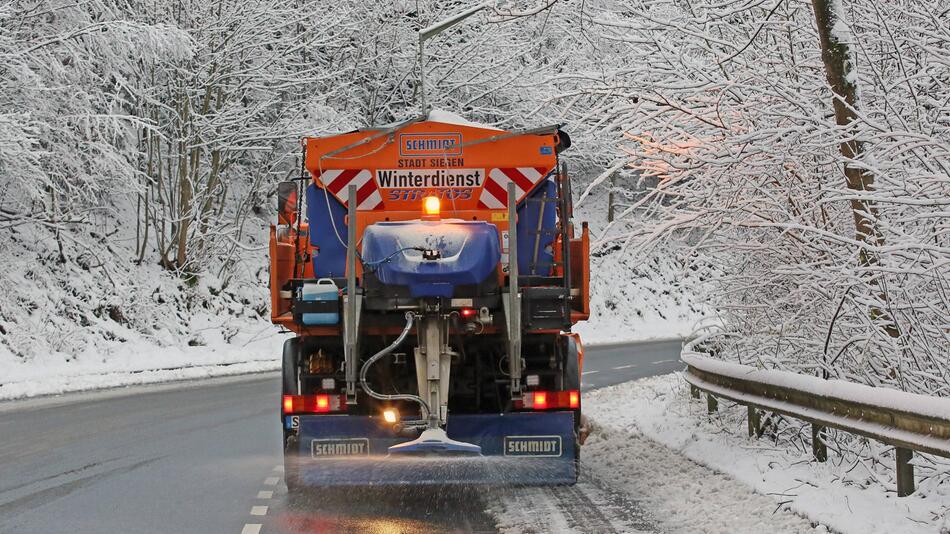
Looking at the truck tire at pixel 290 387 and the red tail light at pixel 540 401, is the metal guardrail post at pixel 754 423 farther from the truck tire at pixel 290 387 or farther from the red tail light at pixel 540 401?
the truck tire at pixel 290 387

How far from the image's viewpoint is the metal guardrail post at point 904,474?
7809 millimetres

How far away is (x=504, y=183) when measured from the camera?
34.4 feet

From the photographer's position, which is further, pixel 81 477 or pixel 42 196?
pixel 42 196

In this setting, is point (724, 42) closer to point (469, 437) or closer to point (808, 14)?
point (808, 14)

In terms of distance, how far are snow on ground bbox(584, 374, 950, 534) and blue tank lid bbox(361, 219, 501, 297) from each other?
217 centimetres

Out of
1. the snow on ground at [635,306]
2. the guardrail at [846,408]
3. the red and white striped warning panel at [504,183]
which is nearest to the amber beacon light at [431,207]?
the red and white striped warning panel at [504,183]

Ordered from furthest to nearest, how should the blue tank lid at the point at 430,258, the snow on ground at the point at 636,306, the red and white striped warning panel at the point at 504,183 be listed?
the snow on ground at the point at 636,306 < the red and white striped warning panel at the point at 504,183 < the blue tank lid at the point at 430,258

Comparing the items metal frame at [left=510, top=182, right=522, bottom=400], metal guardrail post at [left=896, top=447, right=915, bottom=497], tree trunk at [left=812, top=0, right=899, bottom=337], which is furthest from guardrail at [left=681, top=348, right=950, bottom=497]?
metal frame at [left=510, top=182, right=522, bottom=400]

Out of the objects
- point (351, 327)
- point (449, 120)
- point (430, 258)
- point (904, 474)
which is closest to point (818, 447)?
point (904, 474)

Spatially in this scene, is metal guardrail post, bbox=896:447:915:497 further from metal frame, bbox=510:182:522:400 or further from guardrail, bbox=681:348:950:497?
metal frame, bbox=510:182:522:400

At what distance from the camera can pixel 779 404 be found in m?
9.62

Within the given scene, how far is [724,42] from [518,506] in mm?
4021

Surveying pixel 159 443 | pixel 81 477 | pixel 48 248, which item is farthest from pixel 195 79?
pixel 81 477

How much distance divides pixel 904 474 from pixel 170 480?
608 centimetres
